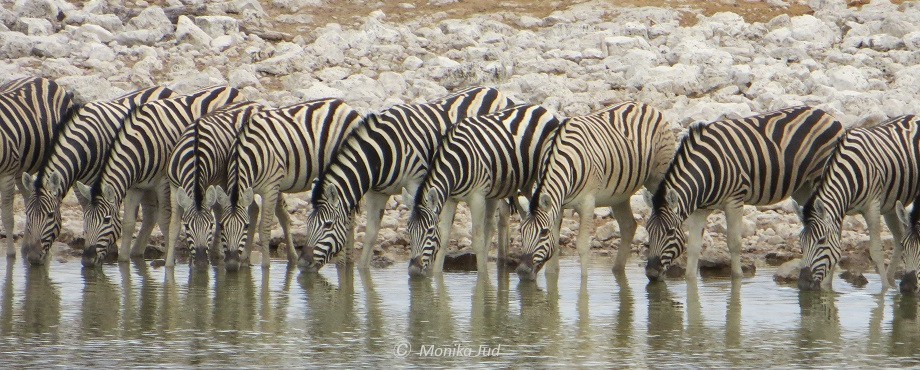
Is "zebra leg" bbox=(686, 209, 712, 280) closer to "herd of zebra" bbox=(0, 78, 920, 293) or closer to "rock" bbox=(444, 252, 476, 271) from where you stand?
"herd of zebra" bbox=(0, 78, 920, 293)

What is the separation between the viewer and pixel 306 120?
14.8 meters

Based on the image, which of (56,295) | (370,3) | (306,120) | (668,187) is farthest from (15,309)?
(370,3)

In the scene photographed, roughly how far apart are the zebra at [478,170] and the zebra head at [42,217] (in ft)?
11.3

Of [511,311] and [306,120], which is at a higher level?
[306,120]

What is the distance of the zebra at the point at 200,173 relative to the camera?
14.0 m

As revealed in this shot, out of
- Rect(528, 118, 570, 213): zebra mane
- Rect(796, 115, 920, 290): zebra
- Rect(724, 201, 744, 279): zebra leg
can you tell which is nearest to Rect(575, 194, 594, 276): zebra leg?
Rect(528, 118, 570, 213): zebra mane

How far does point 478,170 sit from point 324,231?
147 centimetres

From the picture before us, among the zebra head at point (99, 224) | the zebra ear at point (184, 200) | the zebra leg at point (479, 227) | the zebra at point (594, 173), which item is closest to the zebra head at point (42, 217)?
the zebra head at point (99, 224)

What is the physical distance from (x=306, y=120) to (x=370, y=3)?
13737 millimetres

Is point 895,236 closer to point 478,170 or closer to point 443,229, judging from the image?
point 478,170

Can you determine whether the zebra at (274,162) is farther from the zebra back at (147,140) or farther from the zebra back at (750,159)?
the zebra back at (750,159)

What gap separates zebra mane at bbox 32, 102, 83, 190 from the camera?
14477mm

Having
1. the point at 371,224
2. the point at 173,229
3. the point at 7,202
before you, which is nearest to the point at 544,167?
the point at 371,224

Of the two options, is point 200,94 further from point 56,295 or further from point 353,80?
point 353,80
